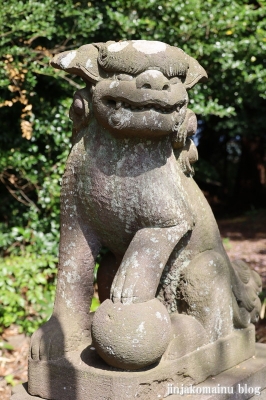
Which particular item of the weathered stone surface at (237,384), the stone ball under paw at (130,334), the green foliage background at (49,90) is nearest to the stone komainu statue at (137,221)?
the stone ball under paw at (130,334)

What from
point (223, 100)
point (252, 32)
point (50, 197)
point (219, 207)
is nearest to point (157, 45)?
point (50, 197)

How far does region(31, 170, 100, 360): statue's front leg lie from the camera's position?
7.59ft

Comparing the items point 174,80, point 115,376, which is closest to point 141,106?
point 174,80

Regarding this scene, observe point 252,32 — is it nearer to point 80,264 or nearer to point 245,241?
point 80,264

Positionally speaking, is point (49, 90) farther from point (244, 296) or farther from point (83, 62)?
point (244, 296)

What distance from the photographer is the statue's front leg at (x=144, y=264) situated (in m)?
2.08

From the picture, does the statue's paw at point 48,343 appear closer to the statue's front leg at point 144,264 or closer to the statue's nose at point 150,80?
the statue's front leg at point 144,264

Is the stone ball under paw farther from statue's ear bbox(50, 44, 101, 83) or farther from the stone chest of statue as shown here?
statue's ear bbox(50, 44, 101, 83)

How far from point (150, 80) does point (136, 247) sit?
2.21 feet

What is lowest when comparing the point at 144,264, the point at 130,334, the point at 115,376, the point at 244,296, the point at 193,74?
the point at 244,296

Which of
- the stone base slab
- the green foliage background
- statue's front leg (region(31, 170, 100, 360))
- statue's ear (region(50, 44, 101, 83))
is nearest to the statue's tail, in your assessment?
the stone base slab

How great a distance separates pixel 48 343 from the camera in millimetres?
2234

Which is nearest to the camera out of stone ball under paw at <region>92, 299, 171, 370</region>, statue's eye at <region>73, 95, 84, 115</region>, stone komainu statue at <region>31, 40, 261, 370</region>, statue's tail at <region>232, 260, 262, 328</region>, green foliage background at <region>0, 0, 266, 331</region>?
stone ball under paw at <region>92, 299, 171, 370</region>

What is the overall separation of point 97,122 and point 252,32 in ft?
10.9
